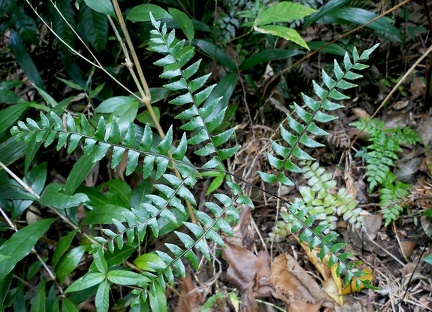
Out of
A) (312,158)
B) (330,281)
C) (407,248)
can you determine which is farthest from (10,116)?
(407,248)

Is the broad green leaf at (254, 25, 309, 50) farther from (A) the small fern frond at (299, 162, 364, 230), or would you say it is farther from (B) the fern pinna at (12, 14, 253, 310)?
(A) the small fern frond at (299, 162, 364, 230)

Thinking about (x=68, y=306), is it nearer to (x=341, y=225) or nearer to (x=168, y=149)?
(x=168, y=149)

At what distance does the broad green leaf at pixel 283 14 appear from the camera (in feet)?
4.44

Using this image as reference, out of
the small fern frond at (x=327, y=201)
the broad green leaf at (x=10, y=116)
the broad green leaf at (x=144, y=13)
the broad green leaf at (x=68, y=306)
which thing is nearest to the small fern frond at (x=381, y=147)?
the small fern frond at (x=327, y=201)

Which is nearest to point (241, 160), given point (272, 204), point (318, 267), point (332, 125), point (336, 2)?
point (272, 204)

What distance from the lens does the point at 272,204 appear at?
1762mm

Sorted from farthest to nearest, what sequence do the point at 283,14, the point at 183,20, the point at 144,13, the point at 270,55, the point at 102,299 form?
the point at 270,55 → the point at 183,20 → the point at 144,13 → the point at 283,14 → the point at 102,299

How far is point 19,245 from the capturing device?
143 cm

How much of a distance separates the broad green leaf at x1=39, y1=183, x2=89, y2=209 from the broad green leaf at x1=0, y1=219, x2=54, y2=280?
95mm

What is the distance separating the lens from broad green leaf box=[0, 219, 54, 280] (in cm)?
139

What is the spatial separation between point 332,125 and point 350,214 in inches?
19.7

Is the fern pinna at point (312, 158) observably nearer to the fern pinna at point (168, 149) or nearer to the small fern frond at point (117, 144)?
the fern pinna at point (168, 149)

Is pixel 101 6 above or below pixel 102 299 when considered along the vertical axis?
above

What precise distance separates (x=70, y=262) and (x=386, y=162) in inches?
48.0
